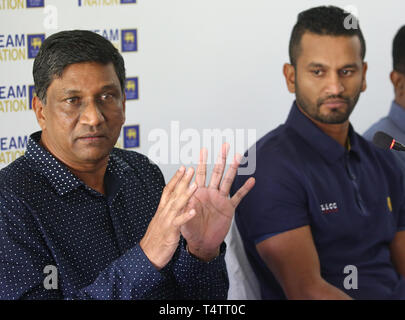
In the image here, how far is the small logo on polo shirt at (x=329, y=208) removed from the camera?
5.08ft

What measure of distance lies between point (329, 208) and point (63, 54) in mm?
786

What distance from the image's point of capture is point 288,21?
2131mm

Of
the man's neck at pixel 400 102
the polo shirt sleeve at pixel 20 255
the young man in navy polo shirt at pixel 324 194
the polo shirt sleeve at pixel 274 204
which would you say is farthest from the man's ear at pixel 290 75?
the polo shirt sleeve at pixel 20 255

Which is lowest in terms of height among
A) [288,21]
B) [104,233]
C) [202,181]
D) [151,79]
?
[104,233]

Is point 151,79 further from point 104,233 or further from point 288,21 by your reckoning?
point 104,233

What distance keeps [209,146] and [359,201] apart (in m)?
0.63

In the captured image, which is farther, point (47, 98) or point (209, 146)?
point (209, 146)

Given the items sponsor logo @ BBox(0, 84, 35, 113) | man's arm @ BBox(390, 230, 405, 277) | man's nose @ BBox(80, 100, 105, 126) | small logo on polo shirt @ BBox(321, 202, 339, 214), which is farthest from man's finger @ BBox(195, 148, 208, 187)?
sponsor logo @ BBox(0, 84, 35, 113)

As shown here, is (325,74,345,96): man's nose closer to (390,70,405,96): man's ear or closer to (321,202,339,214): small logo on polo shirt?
(321,202,339,214): small logo on polo shirt

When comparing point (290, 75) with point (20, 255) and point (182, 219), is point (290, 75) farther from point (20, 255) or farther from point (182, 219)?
point (20, 255)

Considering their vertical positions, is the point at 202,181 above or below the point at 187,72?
below
